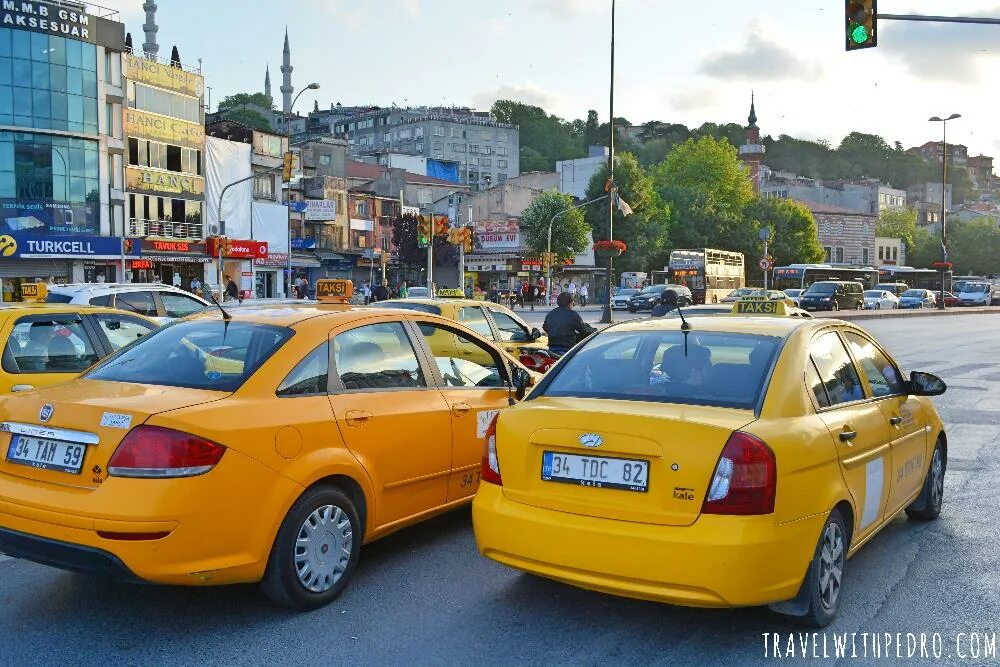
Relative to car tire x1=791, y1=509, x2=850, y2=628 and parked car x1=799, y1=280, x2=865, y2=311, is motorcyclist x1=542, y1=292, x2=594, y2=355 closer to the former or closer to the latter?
car tire x1=791, y1=509, x2=850, y2=628

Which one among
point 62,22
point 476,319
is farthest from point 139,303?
point 62,22

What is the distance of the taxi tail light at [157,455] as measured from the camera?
3.87 m

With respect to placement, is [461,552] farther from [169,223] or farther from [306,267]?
[306,267]

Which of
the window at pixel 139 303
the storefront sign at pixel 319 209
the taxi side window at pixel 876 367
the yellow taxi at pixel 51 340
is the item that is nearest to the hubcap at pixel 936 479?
the taxi side window at pixel 876 367

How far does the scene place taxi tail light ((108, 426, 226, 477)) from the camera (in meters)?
3.87

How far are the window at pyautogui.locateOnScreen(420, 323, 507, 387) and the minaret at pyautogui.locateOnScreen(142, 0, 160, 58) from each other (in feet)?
234

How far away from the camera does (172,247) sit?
47594 mm

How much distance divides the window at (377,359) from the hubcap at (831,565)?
8.05ft

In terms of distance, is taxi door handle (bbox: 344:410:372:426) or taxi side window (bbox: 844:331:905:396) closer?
taxi door handle (bbox: 344:410:372:426)

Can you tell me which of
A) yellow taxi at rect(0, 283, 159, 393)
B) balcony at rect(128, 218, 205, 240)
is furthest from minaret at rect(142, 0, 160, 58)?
yellow taxi at rect(0, 283, 159, 393)

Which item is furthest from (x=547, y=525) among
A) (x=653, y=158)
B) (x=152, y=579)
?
(x=653, y=158)

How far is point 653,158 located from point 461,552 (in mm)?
130721

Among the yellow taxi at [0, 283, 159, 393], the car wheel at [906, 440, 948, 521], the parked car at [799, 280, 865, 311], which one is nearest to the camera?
the car wheel at [906, 440, 948, 521]

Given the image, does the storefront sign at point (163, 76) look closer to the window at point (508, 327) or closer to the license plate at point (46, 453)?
the window at point (508, 327)
